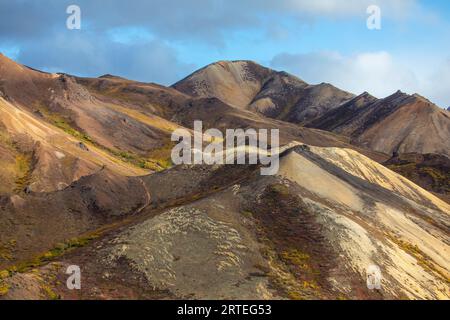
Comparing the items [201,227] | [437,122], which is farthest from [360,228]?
[437,122]

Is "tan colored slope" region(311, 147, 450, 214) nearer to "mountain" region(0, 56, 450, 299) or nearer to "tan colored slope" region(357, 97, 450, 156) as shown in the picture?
"mountain" region(0, 56, 450, 299)

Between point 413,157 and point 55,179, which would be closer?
point 55,179

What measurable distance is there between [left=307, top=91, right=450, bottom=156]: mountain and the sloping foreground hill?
108943mm

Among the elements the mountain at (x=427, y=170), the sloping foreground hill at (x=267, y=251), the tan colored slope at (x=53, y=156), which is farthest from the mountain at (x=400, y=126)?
the sloping foreground hill at (x=267, y=251)

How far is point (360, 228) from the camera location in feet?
130

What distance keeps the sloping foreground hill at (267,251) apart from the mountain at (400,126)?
109 metres

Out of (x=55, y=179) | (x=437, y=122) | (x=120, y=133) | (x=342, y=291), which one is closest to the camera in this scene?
(x=342, y=291)

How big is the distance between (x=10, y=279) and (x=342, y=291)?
17.5 metres

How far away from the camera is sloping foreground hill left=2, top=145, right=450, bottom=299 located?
3231 cm

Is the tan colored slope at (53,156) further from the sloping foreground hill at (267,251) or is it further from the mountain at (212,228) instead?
the sloping foreground hill at (267,251)

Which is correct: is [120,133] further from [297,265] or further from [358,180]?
[297,265]

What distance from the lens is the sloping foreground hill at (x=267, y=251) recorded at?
32312 mm

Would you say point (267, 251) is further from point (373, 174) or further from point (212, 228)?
point (373, 174)
